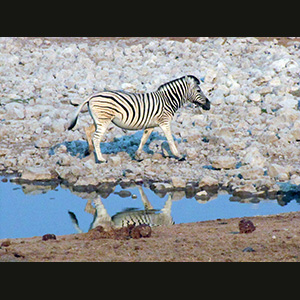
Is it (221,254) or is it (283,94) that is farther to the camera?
(283,94)

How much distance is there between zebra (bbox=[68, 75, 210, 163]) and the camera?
12914mm

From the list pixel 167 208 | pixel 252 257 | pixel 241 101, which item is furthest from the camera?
pixel 241 101

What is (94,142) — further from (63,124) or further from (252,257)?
(252,257)

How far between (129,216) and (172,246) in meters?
2.52

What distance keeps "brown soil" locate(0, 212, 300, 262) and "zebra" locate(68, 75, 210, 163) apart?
469 cm

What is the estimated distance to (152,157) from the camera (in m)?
13.2

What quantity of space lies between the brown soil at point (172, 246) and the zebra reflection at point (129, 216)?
3.23 feet

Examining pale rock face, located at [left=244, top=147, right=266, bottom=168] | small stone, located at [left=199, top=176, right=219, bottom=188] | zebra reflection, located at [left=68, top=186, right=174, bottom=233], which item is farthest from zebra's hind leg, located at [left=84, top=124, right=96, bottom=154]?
pale rock face, located at [left=244, top=147, right=266, bottom=168]

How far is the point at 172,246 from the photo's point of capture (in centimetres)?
755

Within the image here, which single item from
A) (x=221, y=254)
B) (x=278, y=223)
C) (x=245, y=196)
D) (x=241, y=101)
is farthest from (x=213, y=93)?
(x=221, y=254)

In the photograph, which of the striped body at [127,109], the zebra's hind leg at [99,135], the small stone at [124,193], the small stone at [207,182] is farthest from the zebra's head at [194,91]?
the small stone at [124,193]

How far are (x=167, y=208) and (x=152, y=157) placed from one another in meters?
2.77

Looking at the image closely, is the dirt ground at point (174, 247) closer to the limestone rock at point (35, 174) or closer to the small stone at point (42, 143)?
the limestone rock at point (35, 174)


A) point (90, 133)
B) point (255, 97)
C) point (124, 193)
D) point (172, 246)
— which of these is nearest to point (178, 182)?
point (124, 193)
